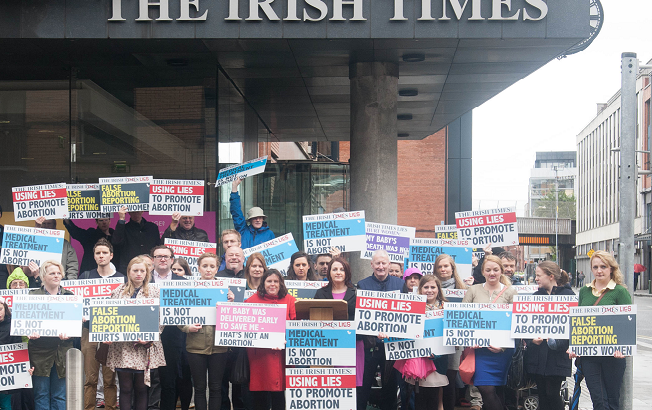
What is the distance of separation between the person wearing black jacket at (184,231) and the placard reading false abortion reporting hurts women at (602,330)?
474 cm

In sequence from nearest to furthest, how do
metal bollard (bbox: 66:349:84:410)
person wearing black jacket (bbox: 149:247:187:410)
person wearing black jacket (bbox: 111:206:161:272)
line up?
metal bollard (bbox: 66:349:84:410)
person wearing black jacket (bbox: 149:247:187:410)
person wearing black jacket (bbox: 111:206:161:272)

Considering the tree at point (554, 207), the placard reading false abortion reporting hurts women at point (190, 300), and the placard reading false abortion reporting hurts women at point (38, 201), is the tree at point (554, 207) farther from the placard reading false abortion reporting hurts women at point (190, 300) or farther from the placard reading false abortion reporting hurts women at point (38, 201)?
the placard reading false abortion reporting hurts women at point (190, 300)

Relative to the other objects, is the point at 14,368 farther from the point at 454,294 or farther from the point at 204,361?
the point at 454,294

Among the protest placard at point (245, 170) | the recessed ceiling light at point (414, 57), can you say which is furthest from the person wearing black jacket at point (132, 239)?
the recessed ceiling light at point (414, 57)

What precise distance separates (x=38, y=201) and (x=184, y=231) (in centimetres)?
190

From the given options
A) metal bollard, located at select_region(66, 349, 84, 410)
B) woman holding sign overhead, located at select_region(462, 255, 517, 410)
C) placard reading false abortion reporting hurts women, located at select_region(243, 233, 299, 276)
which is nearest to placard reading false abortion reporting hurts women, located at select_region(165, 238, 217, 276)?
placard reading false abortion reporting hurts women, located at select_region(243, 233, 299, 276)

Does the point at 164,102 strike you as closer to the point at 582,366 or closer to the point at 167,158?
the point at 167,158

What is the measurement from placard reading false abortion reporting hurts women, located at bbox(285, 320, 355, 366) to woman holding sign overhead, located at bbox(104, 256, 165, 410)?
56.1 inches

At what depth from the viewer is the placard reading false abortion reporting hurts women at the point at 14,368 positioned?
6.96 metres

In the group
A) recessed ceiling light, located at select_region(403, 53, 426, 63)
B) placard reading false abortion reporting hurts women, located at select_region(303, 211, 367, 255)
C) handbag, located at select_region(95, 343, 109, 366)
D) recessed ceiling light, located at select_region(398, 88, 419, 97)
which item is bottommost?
handbag, located at select_region(95, 343, 109, 366)

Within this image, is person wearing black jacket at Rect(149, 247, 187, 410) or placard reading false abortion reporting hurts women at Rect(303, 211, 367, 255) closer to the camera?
person wearing black jacket at Rect(149, 247, 187, 410)

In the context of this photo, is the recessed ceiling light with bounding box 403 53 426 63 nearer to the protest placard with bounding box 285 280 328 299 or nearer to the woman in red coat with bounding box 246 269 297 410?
the protest placard with bounding box 285 280 328 299

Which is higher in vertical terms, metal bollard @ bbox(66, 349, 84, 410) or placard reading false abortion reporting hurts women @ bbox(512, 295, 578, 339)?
placard reading false abortion reporting hurts women @ bbox(512, 295, 578, 339)

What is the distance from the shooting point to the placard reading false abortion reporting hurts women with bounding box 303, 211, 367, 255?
30.5ft
